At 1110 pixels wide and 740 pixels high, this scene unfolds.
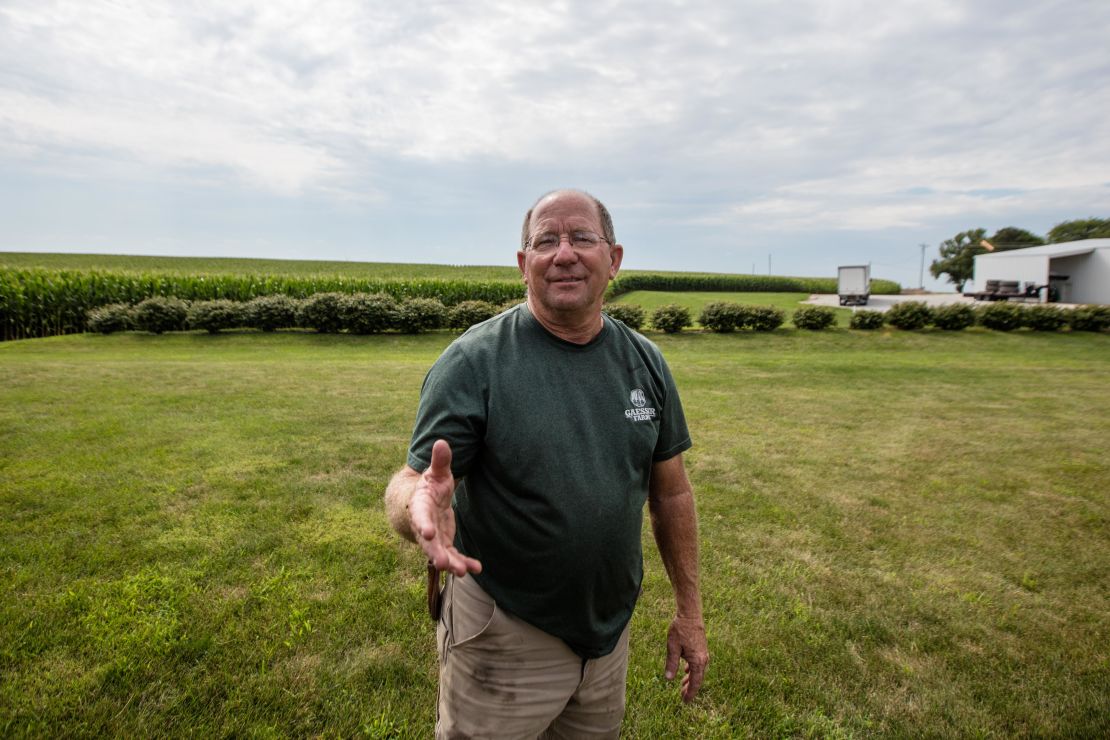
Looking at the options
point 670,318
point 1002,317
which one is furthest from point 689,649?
point 1002,317

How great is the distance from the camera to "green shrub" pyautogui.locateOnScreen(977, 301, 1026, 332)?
19.3 meters

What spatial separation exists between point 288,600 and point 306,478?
7.60ft

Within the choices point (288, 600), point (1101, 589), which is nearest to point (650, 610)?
point (288, 600)

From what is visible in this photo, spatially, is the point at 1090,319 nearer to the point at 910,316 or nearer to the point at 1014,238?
the point at 910,316

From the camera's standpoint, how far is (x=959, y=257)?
244ft

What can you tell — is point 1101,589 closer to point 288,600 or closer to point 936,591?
point 936,591

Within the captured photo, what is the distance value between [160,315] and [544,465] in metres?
20.6

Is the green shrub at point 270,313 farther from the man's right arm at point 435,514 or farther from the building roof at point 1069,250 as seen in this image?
the building roof at point 1069,250

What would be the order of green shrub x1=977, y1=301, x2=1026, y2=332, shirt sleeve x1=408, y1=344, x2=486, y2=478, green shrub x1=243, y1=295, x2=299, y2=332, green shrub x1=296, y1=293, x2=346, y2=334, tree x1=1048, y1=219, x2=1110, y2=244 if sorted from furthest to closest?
tree x1=1048, y1=219, x2=1110, y2=244
green shrub x1=977, y1=301, x2=1026, y2=332
green shrub x1=296, y1=293, x2=346, y2=334
green shrub x1=243, y1=295, x2=299, y2=332
shirt sleeve x1=408, y1=344, x2=486, y2=478

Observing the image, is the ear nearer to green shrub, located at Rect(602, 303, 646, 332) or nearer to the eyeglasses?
the eyeglasses

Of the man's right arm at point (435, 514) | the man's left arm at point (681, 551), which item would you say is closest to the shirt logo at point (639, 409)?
the man's left arm at point (681, 551)

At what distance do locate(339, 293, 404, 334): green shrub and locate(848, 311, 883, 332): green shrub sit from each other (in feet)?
50.3

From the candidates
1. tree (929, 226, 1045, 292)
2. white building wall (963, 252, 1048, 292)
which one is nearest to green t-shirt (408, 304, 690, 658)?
white building wall (963, 252, 1048, 292)

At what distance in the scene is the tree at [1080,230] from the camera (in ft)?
→ 211
